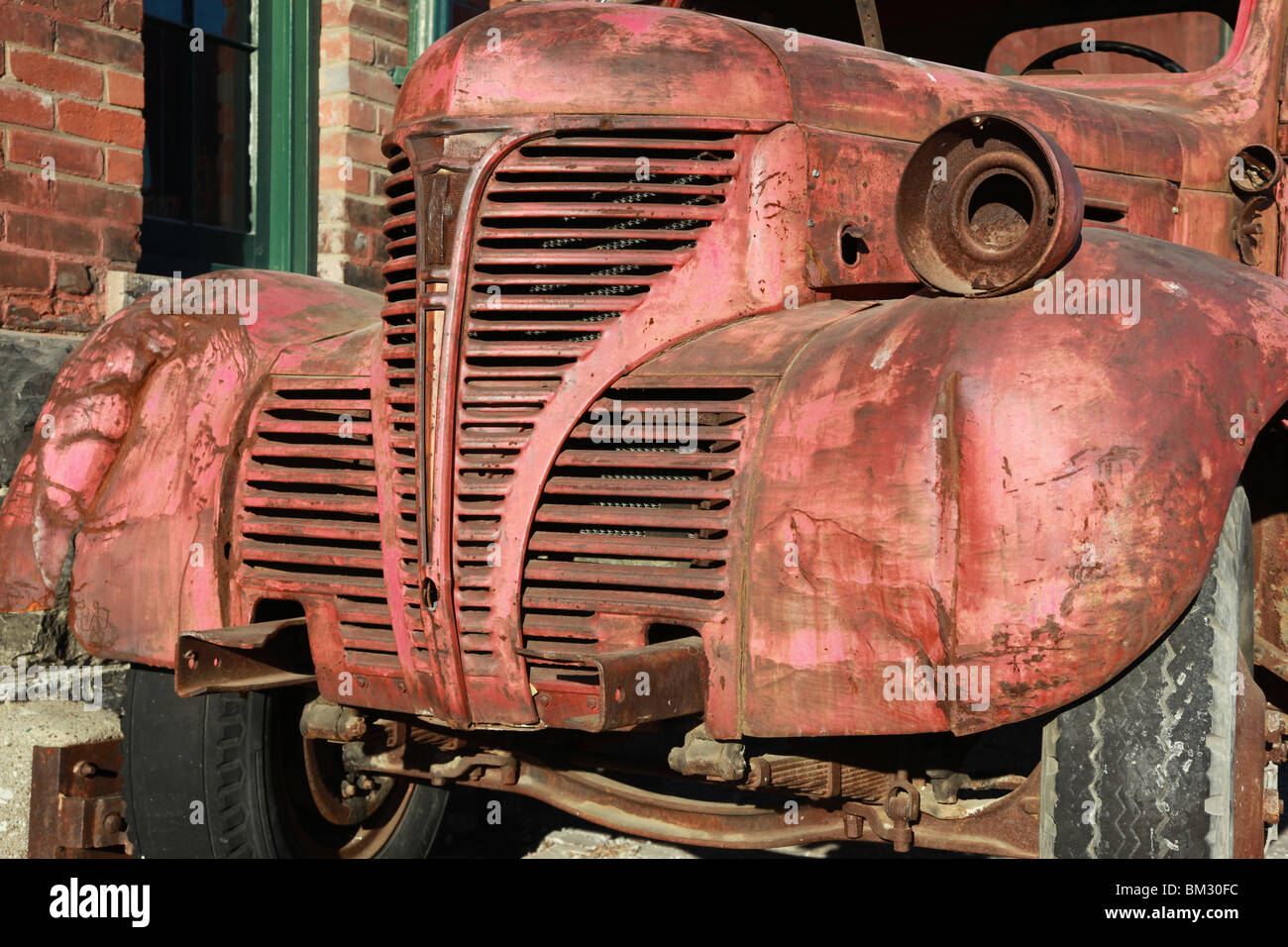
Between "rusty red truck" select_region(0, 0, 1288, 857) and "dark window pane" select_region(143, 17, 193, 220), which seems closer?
"rusty red truck" select_region(0, 0, 1288, 857)

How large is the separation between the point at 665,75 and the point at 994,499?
1.11 m

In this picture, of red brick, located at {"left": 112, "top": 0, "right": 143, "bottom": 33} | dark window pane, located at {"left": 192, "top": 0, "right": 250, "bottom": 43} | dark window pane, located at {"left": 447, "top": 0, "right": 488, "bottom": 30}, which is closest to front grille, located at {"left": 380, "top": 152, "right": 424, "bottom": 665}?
red brick, located at {"left": 112, "top": 0, "right": 143, "bottom": 33}

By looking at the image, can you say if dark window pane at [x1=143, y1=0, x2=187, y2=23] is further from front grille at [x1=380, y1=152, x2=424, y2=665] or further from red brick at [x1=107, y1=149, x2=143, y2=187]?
front grille at [x1=380, y1=152, x2=424, y2=665]

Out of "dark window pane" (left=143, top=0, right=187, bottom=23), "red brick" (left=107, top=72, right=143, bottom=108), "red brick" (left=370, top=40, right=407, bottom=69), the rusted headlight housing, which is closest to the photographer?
the rusted headlight housing

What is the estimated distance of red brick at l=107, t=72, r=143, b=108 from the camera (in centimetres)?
421

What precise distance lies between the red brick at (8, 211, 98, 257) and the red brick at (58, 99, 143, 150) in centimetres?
27

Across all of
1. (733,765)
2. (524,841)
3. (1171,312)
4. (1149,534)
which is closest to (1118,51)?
(1171,312)

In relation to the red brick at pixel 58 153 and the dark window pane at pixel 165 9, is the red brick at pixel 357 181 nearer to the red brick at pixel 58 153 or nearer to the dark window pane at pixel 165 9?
the dark window pane at pixel 165 9

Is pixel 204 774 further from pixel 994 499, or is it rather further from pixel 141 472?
pixel 994 499

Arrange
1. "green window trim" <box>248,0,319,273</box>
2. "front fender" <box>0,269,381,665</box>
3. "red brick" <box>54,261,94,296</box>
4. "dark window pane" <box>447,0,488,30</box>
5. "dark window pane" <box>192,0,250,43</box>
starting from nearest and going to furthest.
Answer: "front fender" <box>0,269,381,665</box> < "red brick" <box>54,261,94,296</box> < "dark window pane" <box>192,0,250,43</box> < "green window trim" <box>248,0,319,273</box> < "dark window pane" <box>447,0,488,30</box>

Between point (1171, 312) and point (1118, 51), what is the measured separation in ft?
7.04

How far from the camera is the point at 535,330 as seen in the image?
8.77 feet

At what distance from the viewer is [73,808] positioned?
346cm
